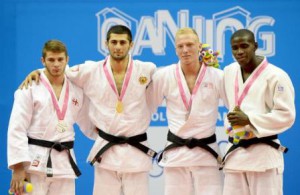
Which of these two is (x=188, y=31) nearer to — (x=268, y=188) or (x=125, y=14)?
(x=268, y=188)

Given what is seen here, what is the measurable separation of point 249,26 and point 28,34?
248 cm

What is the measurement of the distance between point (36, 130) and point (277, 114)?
186 centimetres

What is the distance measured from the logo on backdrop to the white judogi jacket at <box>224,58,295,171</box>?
80.6 inches

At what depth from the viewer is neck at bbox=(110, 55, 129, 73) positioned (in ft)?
15.8

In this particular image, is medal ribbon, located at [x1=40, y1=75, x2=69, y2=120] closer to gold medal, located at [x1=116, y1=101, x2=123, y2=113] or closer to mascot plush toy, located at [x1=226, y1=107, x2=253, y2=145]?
gold medal, located at [x1=116, y1=101, x2=123, y2=113]

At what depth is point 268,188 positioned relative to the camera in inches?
170

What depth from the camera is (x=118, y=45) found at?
4754mm

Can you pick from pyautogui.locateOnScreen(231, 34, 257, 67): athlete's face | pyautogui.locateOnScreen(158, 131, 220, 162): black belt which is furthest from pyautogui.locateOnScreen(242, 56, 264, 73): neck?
pyautogui.locateOnScreen(158, 131, 220, 162): black belt

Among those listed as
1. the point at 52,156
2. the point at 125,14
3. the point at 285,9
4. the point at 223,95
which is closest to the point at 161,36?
the point at 125,14

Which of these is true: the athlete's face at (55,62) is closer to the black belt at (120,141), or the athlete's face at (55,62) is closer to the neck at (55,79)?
the neck at (55,79)

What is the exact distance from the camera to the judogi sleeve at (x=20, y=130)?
4.37m

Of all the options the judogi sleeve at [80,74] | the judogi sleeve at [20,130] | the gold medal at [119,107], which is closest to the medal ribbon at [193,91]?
the gold medal at [119,107]

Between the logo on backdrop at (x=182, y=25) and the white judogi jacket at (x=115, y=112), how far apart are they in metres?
1.54

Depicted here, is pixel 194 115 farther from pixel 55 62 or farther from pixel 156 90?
pixel 55 62
